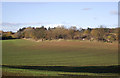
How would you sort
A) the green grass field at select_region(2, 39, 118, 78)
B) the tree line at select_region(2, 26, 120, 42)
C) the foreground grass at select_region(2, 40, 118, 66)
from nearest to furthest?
the green grass field at select_region(2, 39, 118, 78)
the foreground grass at select_region(2, 40, 118, 66)
the tree line at select_region(2, 26, 120, 42)

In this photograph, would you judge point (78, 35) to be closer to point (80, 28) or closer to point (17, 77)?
point (80, 28)

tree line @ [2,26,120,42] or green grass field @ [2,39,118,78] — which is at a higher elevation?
tree line @ [2,26,120,42]

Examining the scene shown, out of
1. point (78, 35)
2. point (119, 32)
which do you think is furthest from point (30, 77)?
point (78, 35)

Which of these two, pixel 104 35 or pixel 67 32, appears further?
pixel 67 32

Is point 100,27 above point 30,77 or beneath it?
above

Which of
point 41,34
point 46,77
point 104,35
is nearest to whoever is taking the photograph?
point 46,77

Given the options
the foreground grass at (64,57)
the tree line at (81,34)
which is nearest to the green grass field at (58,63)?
the foreground grass at (64,57)

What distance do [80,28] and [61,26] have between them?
15.4 m

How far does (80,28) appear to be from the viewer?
127438mm

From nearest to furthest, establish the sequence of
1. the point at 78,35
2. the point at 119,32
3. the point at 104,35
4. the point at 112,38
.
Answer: the point at 119,32, the point at 112,38, the point at 104,35, the point at 78,35

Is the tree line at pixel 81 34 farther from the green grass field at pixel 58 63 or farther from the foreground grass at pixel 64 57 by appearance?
the green grass field at pixel 58 63

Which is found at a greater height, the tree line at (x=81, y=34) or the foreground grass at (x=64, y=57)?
the tree line at (x=81, y=34)

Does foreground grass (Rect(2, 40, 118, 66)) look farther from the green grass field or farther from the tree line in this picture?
the tree line

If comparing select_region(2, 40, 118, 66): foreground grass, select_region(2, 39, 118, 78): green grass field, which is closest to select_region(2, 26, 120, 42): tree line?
select_region(2, 40, 118, 66): foreground grass
